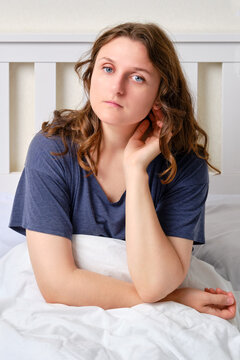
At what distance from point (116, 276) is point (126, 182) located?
0.68 ft

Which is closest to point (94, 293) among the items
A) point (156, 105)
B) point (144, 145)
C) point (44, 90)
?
point (144, 145)

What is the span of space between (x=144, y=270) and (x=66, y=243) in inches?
6.9

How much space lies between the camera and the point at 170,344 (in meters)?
0.70

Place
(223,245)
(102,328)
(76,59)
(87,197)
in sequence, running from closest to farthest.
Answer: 1. (102,328)
2. (87,197)
3. (223,245)
4. (76,59)

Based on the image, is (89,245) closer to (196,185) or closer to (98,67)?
(196,185)

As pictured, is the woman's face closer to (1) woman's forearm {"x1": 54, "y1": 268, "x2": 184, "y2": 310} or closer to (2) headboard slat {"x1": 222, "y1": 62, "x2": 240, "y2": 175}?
(1) woman's forearm {"x1": 54, "y1": 268, "x2": 184, "y2": 310}

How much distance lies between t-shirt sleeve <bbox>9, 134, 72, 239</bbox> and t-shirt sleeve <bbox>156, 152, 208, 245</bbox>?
23cm

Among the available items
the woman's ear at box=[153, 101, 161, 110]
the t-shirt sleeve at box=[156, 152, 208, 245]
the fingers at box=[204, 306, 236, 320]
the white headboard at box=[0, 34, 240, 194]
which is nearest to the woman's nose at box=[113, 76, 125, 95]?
the woman's ear at box=[153, 101, 161, 110]

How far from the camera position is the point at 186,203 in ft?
3.36

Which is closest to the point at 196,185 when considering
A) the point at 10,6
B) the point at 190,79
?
the point at 190,79

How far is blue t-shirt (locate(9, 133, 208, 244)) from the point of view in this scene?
956 mm

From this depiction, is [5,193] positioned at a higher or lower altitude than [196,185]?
lower

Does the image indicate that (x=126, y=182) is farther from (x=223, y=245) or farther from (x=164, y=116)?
(x=223, y=245)

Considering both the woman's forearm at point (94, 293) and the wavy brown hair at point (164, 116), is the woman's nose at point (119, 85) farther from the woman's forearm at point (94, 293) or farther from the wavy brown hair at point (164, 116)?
the woman's forearm at point (94, 293)
